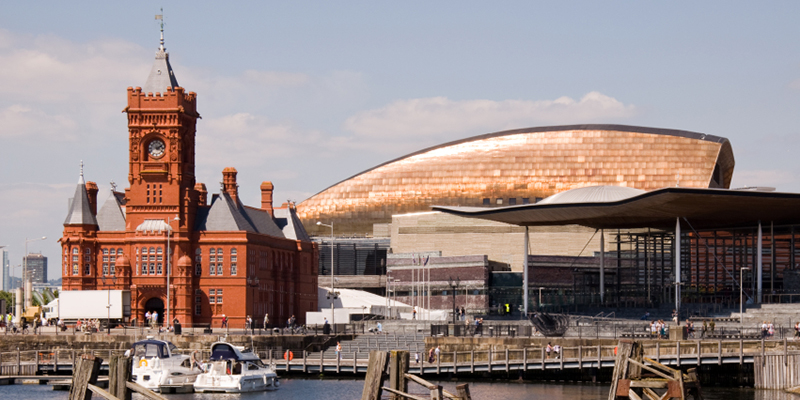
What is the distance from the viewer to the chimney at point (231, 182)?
109m

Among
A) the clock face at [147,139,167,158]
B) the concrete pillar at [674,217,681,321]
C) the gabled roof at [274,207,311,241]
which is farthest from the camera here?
the gabled roof at [274,207,311,241]

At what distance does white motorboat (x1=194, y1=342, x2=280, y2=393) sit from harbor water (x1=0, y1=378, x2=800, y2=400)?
47cm

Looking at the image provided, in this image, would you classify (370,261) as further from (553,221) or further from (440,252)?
(553,221)

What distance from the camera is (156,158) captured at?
10038 cm

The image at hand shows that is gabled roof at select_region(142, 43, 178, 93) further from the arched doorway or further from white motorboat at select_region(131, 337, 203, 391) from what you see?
white motorboat at select_region(131, 337, 203, 391)

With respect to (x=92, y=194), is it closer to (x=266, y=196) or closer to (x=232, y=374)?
(x=266, y=196)

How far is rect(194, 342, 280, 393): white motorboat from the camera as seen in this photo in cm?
6059

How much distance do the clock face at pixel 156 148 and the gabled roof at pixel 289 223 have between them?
21.0m

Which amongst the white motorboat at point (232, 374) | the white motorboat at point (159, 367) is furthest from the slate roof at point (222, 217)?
the white motorboat at point (232, 374)

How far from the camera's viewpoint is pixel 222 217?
336ft

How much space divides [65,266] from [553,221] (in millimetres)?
42192

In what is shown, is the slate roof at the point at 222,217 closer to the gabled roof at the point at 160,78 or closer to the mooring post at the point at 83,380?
the gabled roof at the point at 160,78

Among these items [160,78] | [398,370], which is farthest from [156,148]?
[398,370]

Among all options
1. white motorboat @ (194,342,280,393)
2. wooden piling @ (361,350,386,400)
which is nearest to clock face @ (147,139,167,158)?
white motorboat @ (194,342,280,393)
